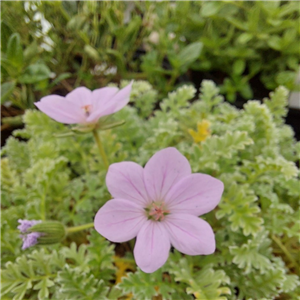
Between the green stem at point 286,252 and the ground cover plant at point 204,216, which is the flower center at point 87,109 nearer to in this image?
the ground cover plant at point 204,216

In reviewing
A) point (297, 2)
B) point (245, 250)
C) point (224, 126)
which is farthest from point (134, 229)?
point (297, 2)

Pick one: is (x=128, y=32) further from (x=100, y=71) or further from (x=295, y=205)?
(x=295, y=205)

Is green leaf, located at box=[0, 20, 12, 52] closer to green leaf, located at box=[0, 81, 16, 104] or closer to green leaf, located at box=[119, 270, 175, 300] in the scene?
green leaf, located at box=[0, 81, 16, 104]

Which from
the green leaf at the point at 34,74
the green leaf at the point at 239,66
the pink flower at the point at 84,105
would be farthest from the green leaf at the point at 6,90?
the green leaf at the point at 239,66

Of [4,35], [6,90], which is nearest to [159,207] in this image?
[6,90]

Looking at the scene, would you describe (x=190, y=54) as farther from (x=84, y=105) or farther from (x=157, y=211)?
(x=157, y=211)

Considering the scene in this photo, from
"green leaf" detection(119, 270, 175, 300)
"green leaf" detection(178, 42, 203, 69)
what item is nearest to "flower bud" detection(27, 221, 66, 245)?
"green leaf" detection(119, 270, 175, 300)

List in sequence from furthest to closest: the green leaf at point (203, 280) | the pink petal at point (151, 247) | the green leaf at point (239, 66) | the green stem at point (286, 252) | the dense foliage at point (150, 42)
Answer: the green leaf at point (239, 66) < the dense foliage at point (150, 42) < the green stem at point (286, 252) < the green leaf at point (203, 280) < the pink petal at point (151, 247)
